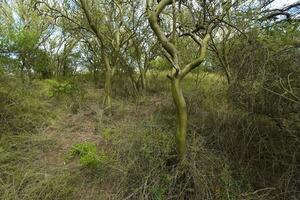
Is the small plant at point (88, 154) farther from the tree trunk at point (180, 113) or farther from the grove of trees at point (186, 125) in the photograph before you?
the tree trunk at point (180, 113)

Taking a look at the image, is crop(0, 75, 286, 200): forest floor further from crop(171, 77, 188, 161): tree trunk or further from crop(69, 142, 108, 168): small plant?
crop(171, 77, 188, 161): tree trunk

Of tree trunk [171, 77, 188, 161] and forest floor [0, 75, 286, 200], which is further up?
tree trunk [171, 77, 188, 161]

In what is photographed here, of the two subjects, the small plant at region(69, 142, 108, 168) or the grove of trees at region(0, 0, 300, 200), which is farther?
the small plant at region(69, 142, 108, 168)

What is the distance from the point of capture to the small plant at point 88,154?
5.23 meters

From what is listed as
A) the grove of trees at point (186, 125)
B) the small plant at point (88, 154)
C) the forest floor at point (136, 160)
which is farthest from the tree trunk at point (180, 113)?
the small plant at point (88, 154)

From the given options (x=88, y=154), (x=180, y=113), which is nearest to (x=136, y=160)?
(x=88, y=154)

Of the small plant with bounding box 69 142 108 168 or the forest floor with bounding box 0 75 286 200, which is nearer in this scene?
the forest floor with bounding box 0 75 286 200

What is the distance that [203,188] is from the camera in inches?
174

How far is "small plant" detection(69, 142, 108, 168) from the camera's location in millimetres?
5234

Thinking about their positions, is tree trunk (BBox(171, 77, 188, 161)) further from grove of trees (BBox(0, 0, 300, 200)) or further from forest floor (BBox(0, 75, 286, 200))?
forest floor (BBox(0, 75, 286, 200))

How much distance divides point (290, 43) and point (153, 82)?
7489 mm

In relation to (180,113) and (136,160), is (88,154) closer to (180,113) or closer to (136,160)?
(136,160)

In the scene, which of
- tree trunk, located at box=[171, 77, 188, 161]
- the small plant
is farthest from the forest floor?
tree trunk, located at box=[171, 77, 188, 161]

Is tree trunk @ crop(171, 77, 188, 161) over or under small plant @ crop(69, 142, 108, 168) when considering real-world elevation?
over
